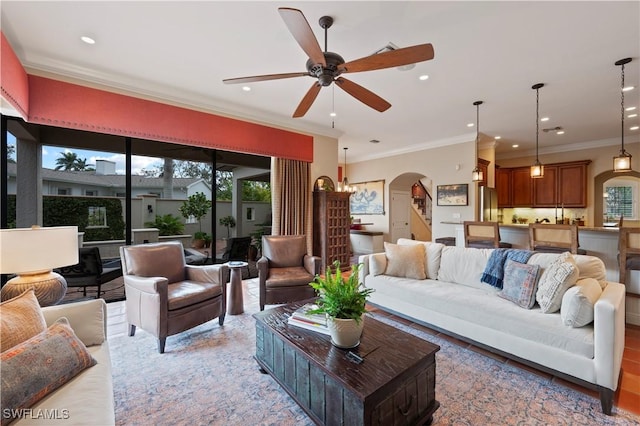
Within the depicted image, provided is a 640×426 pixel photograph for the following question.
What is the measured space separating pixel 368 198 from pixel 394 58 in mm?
6414

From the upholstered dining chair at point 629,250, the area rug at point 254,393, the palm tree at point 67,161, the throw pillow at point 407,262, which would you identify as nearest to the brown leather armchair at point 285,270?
the area rug at point 254,393

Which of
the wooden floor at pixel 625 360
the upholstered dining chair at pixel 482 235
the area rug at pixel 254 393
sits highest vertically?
the upholstered dining chair at pixel 482 235

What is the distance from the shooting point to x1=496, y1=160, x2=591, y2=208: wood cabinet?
664 centimetres

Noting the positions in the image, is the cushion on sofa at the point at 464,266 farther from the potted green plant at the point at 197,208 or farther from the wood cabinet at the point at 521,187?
the wood cabinet at the point at 521,187

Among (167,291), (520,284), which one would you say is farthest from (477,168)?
(167,291)

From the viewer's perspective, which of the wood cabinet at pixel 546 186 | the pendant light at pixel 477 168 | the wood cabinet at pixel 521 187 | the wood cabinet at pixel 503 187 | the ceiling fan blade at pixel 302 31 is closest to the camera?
the ceiling fan blade at pixel 302 31

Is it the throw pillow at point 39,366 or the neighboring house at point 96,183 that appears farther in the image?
the neighboring house at point 96,183

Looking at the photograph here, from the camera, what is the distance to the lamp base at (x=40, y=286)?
74.9 inches

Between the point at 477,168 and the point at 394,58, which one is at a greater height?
the point at 394,58

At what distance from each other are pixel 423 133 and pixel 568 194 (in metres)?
4.19

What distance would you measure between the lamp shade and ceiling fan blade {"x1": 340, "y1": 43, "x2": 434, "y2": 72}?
8.22 feet

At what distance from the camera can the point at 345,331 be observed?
1.69 m

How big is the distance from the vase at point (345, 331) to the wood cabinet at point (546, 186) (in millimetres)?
7821

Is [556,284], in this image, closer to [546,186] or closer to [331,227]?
[331,227]
